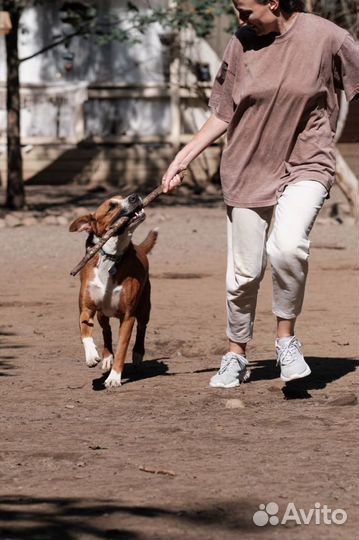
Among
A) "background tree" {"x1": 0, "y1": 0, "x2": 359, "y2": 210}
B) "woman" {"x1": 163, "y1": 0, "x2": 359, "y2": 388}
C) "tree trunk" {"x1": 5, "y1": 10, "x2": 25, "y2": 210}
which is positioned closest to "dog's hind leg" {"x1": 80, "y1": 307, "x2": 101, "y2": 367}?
"woman" {"x1": 163, "y1": 0, "x2": 359, "y2": 388}

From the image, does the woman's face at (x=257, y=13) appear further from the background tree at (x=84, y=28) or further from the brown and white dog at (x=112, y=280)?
the background tree at (x=84, y=28)

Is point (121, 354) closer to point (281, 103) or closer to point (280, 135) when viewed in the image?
point (280, 135)

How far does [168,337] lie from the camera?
10.6m

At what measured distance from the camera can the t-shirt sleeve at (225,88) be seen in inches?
303

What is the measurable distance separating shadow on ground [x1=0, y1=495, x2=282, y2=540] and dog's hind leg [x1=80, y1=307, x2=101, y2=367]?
3.18 metres

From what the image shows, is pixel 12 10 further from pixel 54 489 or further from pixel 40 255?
pixel 54 489

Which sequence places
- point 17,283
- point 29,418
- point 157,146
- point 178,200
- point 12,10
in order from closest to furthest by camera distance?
point 29,418 → point 17,283 → point 12,10 → point 178,200 → point 157,146

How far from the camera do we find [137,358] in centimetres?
941

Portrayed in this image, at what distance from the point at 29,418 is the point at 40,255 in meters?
9.14

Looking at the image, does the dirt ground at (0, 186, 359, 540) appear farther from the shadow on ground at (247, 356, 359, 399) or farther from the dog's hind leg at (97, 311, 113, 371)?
the dog's hind leg at (97, 311, 113, 371)

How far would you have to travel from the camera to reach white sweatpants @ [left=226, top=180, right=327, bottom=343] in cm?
754

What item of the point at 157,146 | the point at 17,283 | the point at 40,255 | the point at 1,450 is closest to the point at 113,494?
the point at 1,450

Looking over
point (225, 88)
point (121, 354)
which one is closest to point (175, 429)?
point (121, 354)

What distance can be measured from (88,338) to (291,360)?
1558 millimetres
